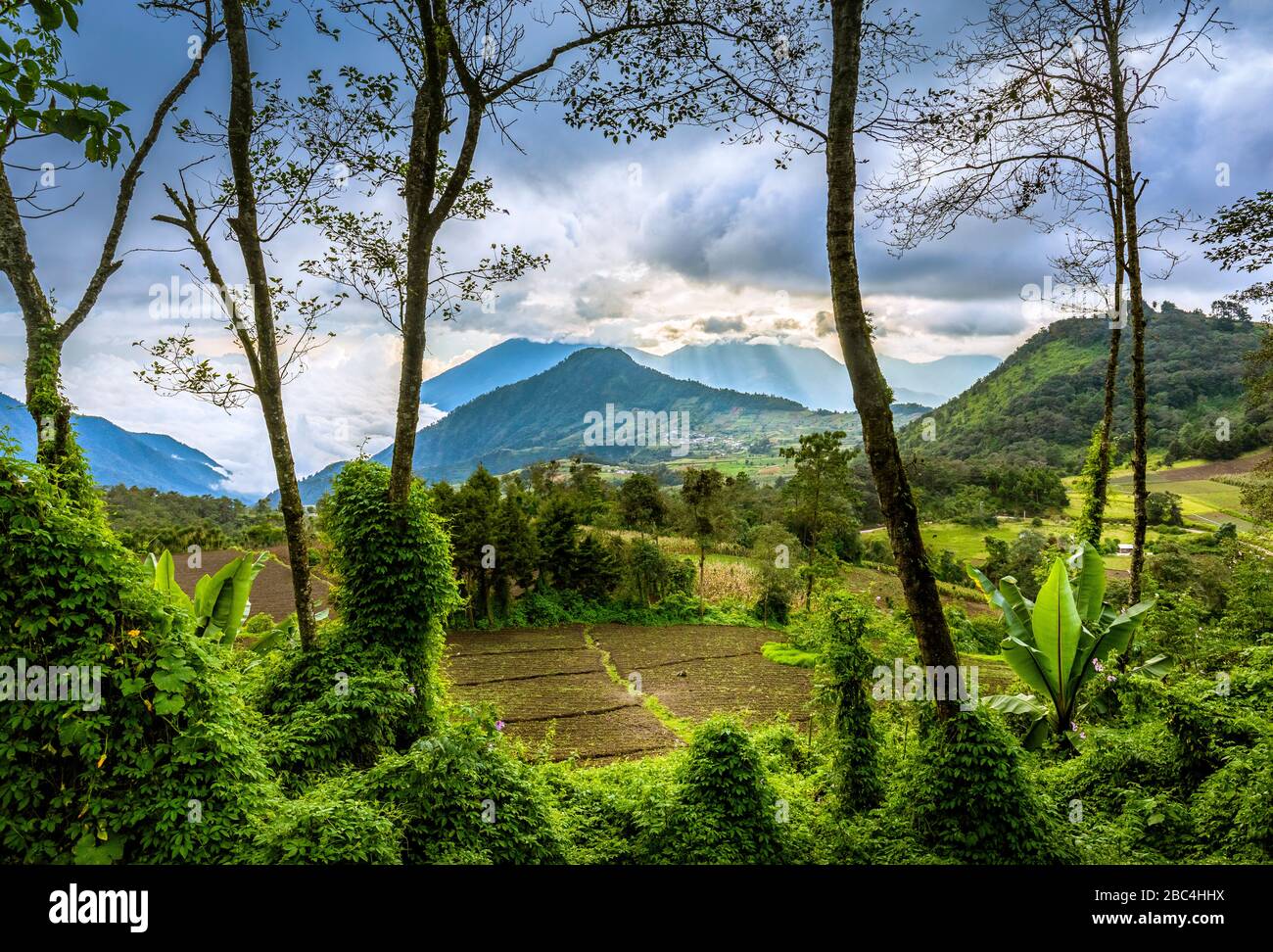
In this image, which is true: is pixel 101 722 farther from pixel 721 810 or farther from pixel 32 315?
pixel 32 315

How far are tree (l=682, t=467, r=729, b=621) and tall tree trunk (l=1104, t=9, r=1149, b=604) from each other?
48.8 feet

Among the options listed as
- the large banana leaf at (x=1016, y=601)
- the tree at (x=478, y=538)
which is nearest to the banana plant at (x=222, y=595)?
the large banana leaf at (x=1016, y=601)

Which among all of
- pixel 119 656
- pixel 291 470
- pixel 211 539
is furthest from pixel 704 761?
pixel 211 539

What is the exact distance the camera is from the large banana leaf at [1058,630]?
5984 mm

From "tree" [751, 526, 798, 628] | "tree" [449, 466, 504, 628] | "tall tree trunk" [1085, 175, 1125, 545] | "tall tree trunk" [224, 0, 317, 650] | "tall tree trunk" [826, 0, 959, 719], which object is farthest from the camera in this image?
"tree" [751, 526, 798, 628]

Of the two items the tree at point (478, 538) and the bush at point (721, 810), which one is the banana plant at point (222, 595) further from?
the tree at point (478, 538)

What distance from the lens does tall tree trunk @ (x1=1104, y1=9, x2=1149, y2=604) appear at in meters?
7.03

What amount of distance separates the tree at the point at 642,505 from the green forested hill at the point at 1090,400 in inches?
706

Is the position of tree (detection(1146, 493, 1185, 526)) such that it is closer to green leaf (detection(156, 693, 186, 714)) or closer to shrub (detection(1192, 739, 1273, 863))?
shrub (detection(1192, 739, 1273, 863))

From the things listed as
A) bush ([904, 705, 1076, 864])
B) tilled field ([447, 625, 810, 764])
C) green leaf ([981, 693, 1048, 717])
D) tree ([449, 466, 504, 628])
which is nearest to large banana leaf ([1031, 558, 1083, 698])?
green leaf ([981, 693, 1048, 717])

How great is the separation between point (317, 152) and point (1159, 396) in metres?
47.2

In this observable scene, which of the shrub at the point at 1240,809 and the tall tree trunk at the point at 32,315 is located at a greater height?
the tall tree trunk at the point at 32,315

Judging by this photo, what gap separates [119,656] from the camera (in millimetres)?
3354

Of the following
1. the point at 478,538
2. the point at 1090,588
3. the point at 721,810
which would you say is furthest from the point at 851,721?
the point at 478,538
